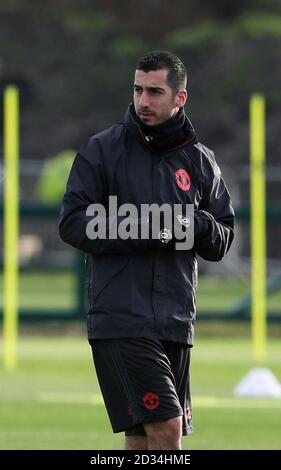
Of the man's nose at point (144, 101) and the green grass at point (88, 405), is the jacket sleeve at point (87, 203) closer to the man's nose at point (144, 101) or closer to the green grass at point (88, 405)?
the man's nose at point (144, 101)

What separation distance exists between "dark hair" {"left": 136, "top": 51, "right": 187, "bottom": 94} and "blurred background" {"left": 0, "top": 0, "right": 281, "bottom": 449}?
1112 cm

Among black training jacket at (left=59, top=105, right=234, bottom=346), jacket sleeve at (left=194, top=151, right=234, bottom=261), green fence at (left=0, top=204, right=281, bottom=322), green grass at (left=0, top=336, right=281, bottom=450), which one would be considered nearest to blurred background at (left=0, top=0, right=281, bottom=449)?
green fence at (left=0, top=204, right=281, bottom=322)

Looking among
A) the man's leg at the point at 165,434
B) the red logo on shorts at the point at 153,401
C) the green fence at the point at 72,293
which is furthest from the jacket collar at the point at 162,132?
the green fence at the point at 72,293

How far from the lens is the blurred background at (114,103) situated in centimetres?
2120

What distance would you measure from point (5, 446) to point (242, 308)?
9806mm

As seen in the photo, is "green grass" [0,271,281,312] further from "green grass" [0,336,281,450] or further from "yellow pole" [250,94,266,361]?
"yellow pole" [250,94,266,361]

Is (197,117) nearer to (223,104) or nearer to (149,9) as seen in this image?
(223,104)

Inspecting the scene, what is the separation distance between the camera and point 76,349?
60.6 ft

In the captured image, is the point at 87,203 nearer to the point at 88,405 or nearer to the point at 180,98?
the point at 180,98

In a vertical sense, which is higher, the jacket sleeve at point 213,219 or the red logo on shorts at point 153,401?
the jacket sleeve at point 213,219

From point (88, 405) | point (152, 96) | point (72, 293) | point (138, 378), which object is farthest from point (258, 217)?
point (138, 378)

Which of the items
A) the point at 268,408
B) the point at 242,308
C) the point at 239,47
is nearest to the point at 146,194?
the point at 268,408

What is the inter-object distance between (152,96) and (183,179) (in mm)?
400

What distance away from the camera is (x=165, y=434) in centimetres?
720
